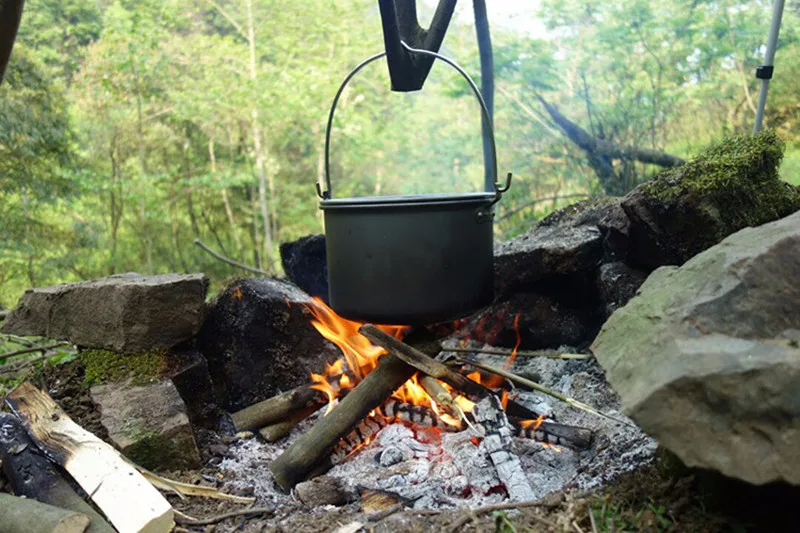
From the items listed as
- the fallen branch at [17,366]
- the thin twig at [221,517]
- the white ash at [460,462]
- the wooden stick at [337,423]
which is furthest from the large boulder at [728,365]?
the fallen branch at [17,366]

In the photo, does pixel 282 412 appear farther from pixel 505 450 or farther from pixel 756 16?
pixel 756 16

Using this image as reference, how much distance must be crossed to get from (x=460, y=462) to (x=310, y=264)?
1.37 m

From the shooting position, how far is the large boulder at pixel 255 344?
2.55 meters

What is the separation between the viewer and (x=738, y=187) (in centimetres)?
213

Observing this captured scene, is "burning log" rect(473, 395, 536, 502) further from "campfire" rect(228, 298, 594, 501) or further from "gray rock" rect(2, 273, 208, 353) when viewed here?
"gray rock" rect(2, 273, 208, 353)

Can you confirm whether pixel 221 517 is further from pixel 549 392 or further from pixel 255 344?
pixel 549 392

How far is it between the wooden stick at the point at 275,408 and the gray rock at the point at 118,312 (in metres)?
0.38

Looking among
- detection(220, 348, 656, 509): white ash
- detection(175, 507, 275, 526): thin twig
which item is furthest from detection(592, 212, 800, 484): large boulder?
detection(175, 507, 275, 526): thin twig

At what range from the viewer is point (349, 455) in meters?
A: 2.18

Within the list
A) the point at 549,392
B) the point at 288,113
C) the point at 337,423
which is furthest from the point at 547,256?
the point at 288,113

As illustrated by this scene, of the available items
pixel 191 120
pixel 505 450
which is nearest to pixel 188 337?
pixel 505 450

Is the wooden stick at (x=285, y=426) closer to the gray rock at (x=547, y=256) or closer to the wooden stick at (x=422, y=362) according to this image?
the wooden stick at (x=422, y=362)

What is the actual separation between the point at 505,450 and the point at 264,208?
7785mm

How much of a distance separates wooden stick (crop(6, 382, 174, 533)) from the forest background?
4366mm
